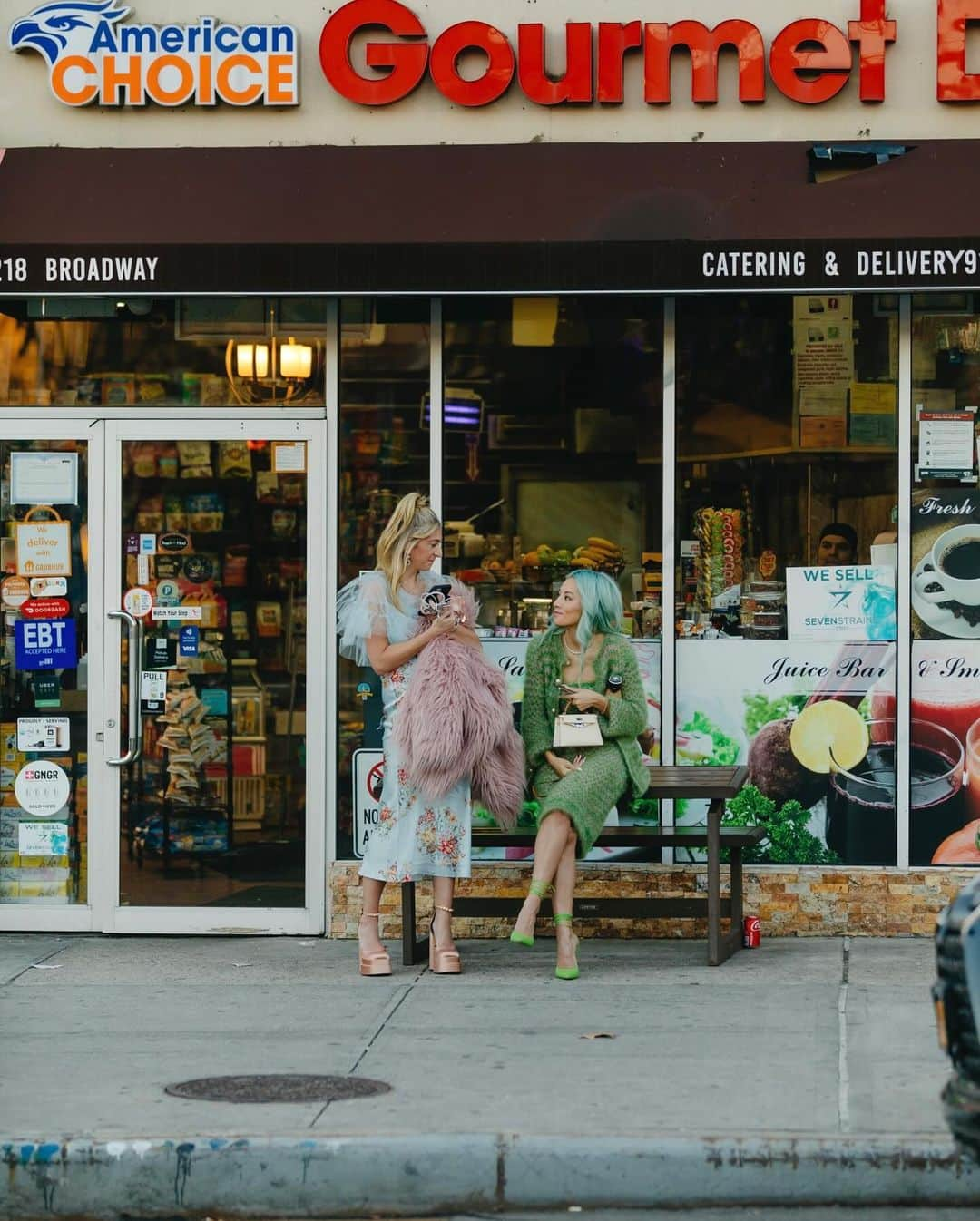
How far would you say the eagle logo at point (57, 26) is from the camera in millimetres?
9852

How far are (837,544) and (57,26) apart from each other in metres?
4.62

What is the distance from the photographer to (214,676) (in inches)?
403

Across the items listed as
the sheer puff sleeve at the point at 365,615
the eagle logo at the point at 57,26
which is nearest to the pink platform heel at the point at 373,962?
the sheer puff sleeve at the point at 365,615

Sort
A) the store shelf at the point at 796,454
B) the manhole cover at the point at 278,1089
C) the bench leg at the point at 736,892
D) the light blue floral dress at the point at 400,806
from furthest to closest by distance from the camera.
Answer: the store shelf at the point at 796,454 < the bench leg at the point at 736,892 < the light blue floral dress at the point at 400,806 < the manhole cover at the point at 278,1089

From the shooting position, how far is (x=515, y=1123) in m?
6.52

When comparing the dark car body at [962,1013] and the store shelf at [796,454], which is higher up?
the store shelf at [796,454]

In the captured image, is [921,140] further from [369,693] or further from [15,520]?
[15,520]

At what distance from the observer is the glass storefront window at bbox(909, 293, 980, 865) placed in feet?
32.1

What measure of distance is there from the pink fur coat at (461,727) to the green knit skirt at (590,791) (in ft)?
0.64

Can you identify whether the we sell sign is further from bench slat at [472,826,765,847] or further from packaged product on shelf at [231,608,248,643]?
packaged product on shelf at [231,608,248,643]

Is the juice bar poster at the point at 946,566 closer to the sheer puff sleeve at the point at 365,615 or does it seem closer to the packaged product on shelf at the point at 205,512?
the sheer puff sleeve at the point at 365,615

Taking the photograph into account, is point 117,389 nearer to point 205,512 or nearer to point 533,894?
point 205,512

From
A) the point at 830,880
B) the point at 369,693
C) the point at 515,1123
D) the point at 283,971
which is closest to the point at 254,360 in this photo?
the point at 369,693

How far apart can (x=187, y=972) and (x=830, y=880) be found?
124 inches
